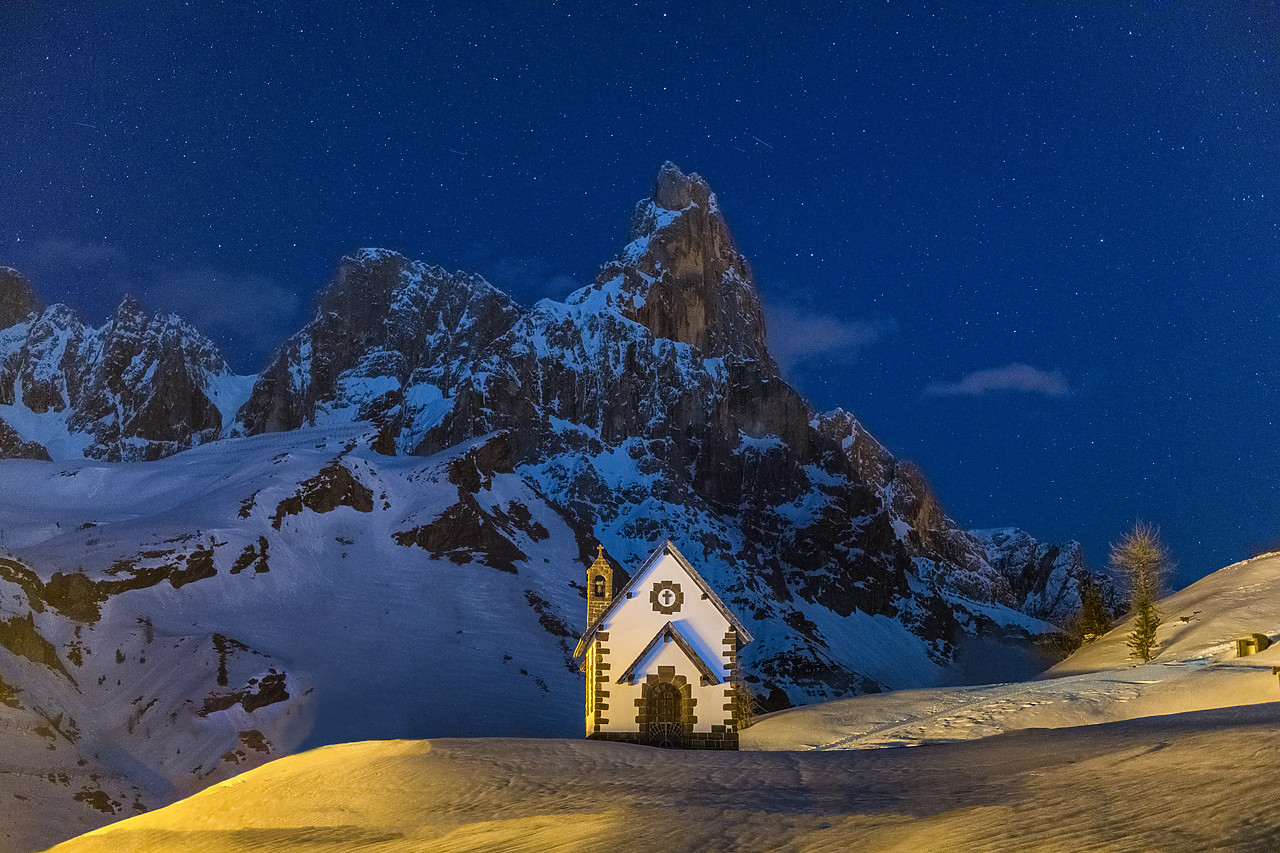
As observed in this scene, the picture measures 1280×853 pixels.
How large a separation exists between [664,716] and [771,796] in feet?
42.4

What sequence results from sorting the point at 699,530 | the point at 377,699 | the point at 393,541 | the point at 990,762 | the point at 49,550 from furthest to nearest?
the point at 699,530
the point at 393,541
the point at 49,550
the point at 377,699
the point at 990,762

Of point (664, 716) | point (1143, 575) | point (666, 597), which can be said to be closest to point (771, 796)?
point (664, 716)

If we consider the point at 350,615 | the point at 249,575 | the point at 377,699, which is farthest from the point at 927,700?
the point at 249,575

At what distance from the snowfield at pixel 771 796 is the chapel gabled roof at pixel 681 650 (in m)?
3.02

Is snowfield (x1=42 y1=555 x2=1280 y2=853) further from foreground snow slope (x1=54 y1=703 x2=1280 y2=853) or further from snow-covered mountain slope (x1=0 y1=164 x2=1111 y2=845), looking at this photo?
snow-covered mountain slope (x1=0 y1=164 x2=1111 y2=845)

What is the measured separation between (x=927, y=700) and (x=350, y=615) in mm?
73367

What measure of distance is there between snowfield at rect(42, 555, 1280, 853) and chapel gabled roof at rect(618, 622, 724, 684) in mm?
3021

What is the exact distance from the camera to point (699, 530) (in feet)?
646

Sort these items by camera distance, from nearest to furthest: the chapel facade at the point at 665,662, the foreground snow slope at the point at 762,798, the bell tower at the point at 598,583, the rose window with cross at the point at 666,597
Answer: the foreground snow slope at the point at 762,798 → the chapel facade at the point at 665,662 → the rose window with cross at the point at 666,597 → the bell tower at the point at 598,583

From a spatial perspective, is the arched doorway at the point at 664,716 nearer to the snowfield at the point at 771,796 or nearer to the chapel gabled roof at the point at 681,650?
the chapel gabled roof at the point at 681,650

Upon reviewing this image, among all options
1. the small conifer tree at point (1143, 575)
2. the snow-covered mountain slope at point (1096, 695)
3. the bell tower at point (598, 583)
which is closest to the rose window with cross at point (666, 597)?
the snow-covered mountain slope at point (1096, 695)

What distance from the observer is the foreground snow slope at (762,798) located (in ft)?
43.4

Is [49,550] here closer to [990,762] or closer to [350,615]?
[350,615]

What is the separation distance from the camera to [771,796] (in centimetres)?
1825
